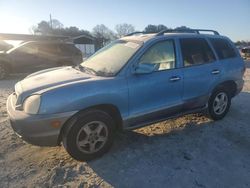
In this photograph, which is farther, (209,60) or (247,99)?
(247,99)

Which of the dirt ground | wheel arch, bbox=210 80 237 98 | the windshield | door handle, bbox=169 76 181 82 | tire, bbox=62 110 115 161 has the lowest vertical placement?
the dirt ground

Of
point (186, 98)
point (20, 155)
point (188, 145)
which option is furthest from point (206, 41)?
point (20, 155)

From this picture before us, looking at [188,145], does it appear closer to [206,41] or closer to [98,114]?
[98,114]

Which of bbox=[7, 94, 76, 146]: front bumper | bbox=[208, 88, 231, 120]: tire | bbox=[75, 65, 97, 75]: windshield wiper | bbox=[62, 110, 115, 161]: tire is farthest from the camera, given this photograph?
bbox=[208, 88, 231, 120]: tire

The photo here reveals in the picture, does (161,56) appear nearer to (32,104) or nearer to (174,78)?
(174,78)

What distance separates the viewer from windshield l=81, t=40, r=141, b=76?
429 centimetres

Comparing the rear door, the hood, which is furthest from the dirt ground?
the hood

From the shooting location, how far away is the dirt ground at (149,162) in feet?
11.7

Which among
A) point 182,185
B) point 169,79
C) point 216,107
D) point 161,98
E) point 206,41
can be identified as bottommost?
point 182,185

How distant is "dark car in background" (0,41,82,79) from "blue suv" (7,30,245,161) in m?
8.89

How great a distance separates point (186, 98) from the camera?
492 cm

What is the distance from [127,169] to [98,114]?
0.84 meters

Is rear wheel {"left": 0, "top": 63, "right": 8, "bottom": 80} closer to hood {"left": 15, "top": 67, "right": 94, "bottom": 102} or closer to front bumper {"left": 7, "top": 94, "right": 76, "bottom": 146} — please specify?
hood {"left": 15, "top": 67, "right": 94, "bottom": 102}

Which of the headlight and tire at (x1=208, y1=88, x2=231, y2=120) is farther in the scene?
tire at (x1=208, y1=88, x2=231, y2=120)
